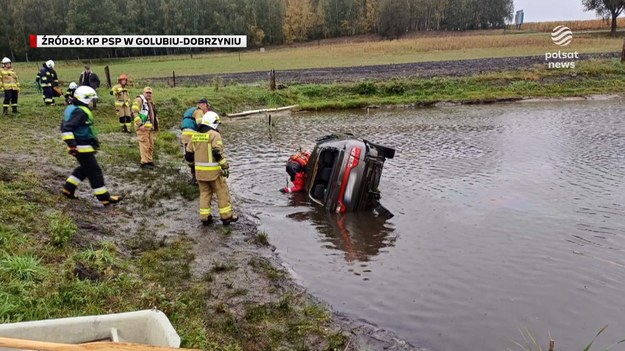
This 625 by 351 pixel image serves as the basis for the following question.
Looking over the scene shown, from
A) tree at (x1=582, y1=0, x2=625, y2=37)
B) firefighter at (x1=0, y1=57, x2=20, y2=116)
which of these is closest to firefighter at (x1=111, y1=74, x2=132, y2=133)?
firefighter at (x1=0, y1=57, x2=20, y2=116)

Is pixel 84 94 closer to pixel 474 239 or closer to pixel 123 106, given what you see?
pixel 474 239

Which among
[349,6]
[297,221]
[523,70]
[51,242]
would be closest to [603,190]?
[297,221]

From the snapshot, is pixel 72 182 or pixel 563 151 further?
pixel 563 151

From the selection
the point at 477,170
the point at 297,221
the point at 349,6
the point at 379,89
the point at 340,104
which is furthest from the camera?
the point at 349,6

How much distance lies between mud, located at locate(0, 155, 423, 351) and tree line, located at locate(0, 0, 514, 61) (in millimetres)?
69042

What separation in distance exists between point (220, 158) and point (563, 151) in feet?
31.4

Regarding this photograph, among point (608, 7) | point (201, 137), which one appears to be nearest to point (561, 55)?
point (608, 7)

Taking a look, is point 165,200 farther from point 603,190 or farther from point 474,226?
point 603,190

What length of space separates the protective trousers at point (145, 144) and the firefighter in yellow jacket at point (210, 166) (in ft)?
11.8

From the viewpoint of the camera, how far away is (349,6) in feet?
310

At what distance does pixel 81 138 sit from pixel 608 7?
67555 mm

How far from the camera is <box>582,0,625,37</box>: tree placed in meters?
56.4

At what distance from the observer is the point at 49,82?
17094mm

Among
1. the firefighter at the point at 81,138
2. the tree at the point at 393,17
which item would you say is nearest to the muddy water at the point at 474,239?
the firefighter at the point at 81,138
